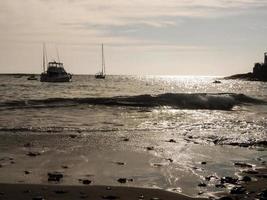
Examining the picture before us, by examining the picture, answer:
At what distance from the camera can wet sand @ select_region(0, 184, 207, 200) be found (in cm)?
1007

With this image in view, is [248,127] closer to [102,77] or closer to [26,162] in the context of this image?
[26,162]

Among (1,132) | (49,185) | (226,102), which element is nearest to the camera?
(49,185)

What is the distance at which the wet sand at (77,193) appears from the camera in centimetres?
1007

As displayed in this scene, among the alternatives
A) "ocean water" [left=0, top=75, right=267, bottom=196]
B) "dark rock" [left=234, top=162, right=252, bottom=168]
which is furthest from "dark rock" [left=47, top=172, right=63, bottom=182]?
"dark rock" [left=234, top=162, right=252, bottom=168]

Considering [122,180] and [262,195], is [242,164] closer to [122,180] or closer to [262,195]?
[262,195]

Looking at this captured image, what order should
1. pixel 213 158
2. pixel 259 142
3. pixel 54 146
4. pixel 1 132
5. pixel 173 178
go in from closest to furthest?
1. pixel 173 178
2. pixel 213 158
3. pixel 54 146
4. pixel 259 142
5. pixel 1 132

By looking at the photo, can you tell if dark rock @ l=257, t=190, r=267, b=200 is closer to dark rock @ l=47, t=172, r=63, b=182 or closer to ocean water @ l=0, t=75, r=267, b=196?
ocean water @ l=0, t=75, r=267, b=196

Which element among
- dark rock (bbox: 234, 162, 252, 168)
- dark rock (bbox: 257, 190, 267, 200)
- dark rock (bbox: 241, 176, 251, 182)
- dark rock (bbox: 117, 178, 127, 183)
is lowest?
dark rock (bbox: 234, 162, 252, 168)

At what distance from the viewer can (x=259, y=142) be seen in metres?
19.8

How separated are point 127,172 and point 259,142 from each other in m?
8.49

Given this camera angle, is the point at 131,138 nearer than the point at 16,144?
No

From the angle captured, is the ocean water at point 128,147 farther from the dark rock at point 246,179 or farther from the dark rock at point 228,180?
the dark rock at point 246,179

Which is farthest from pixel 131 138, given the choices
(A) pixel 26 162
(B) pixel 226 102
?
(B) pixel 226 102

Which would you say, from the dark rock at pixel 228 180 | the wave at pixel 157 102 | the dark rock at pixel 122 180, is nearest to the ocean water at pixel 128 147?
the dark rock at pixel 122 180
